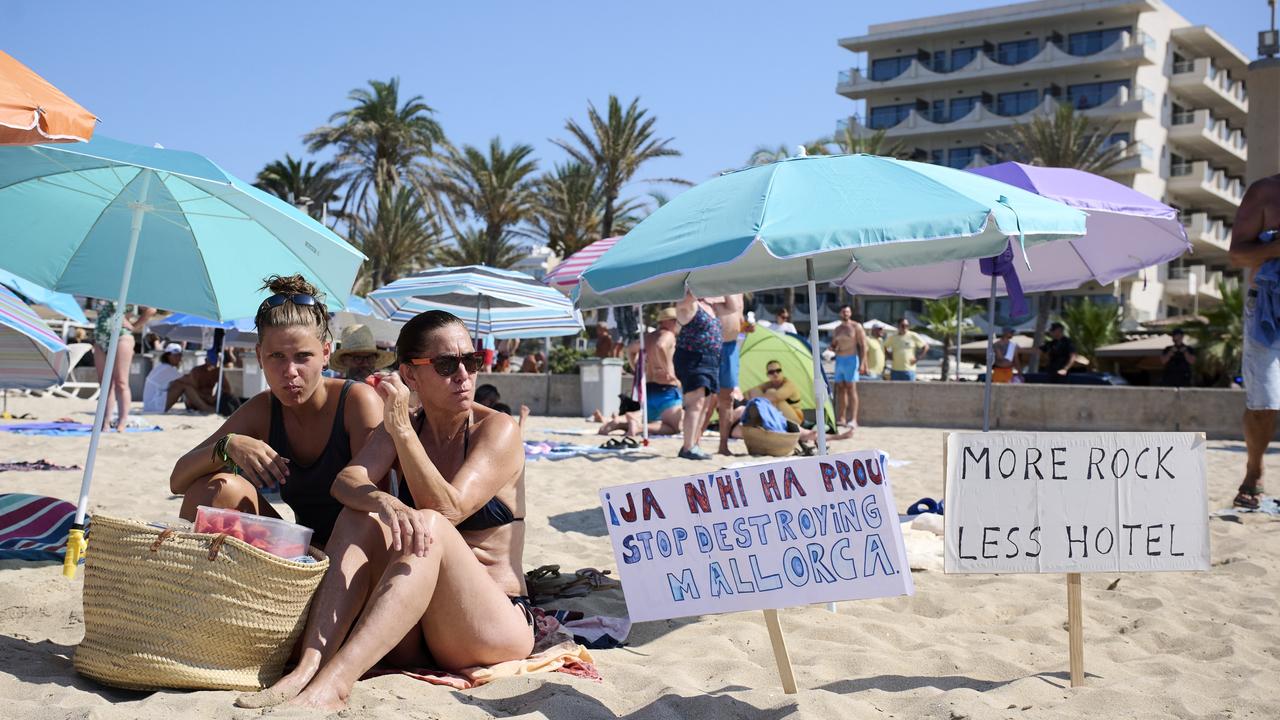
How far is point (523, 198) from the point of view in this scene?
33.2 metres

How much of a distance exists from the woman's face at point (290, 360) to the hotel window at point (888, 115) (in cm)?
5392

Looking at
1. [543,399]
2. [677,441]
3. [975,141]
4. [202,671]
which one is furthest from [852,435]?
[975,141]

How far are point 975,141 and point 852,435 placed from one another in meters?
44.1

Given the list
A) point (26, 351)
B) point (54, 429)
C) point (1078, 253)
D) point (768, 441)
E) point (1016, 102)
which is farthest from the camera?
point (1016, 102)

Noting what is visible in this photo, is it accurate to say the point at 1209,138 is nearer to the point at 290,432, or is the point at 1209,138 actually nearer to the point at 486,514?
the point at 486,514

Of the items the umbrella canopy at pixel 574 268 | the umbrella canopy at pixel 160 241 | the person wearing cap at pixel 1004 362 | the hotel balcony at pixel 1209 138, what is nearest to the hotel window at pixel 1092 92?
the hotel balcony at pixel 1209 138

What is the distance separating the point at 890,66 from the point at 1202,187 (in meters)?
16.6

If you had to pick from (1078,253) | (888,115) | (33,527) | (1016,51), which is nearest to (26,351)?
(33,527)

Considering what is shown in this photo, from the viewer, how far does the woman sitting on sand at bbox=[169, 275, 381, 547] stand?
3080mm

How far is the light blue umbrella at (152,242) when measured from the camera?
4402 mm

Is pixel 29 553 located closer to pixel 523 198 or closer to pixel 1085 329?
pixel 523 198

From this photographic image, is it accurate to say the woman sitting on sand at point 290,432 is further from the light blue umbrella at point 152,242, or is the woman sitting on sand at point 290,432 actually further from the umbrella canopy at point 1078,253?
the umbrella canopy at point 1078,253

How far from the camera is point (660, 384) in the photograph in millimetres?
11305

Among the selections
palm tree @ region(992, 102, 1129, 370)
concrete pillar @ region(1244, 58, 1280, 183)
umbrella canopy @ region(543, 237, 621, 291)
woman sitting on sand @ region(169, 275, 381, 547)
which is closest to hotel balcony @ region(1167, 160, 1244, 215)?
palm tree @ region(992, 102, 1129, 370)
